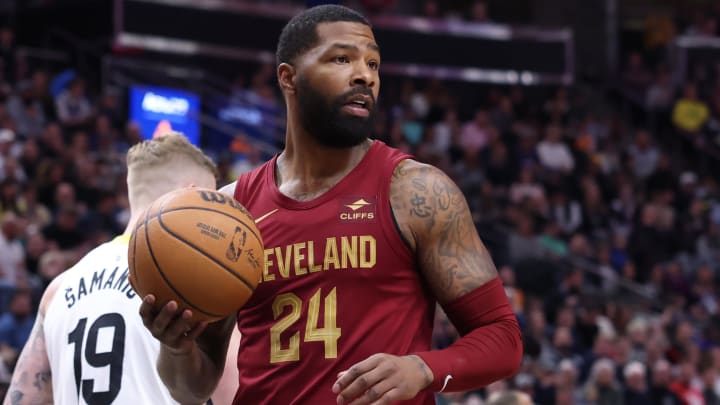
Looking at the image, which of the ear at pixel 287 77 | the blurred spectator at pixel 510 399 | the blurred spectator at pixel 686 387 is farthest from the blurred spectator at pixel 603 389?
the ear at pixel 287 77

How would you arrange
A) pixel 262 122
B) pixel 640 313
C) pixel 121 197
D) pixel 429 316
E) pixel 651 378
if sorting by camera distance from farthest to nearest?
pixel 262 122 → pixel 640 313 → pixel 651 378 → pixel 121 197 → pixel 429 316

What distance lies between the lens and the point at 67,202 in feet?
37.9

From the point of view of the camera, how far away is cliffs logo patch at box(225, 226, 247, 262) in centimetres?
331

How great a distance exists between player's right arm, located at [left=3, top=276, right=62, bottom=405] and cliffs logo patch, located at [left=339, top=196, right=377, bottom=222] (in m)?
1.80

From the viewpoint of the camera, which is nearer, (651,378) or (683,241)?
(651,378)

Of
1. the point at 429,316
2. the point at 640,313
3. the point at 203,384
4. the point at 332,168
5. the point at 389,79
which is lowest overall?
the point at 640,313

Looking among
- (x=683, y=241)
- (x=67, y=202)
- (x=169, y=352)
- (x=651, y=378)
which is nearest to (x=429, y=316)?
(x=169, y=352)

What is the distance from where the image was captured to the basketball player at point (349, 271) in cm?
339

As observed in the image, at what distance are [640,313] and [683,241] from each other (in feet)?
7.24

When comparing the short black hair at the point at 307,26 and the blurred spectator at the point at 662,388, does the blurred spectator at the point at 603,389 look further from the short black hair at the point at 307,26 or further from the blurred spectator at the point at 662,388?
the short black hair at the point at 307,26

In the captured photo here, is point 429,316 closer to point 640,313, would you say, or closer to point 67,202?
point 67,202

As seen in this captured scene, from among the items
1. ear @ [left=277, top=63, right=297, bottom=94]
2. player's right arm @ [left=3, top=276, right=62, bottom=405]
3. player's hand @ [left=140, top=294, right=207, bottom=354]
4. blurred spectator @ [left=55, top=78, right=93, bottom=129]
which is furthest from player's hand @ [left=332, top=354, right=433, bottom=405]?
blurred spectator @ [left=55, top=78, right=93, bottom=129]

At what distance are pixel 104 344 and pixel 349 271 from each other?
1425 mm

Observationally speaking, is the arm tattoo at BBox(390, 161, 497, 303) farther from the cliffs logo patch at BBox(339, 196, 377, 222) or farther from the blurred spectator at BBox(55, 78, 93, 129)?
the blurred spectator at BBox(55, 78, 93, 129)
